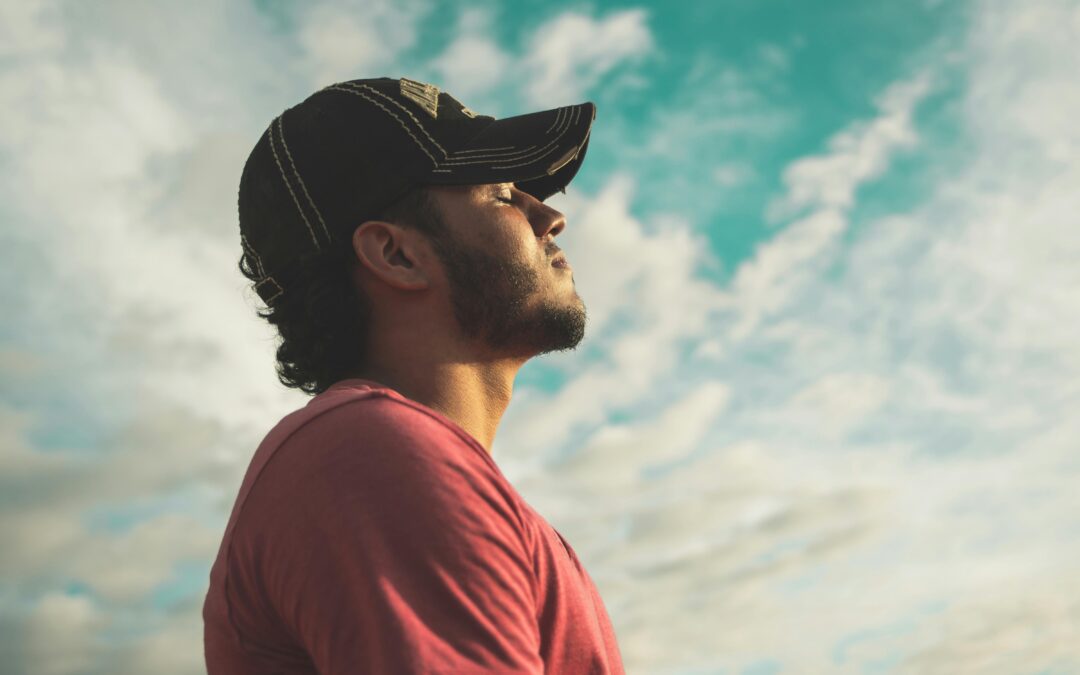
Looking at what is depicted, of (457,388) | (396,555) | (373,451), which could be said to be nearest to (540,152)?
(457,388)

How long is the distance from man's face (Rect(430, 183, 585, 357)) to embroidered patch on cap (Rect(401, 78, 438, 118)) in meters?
0.37

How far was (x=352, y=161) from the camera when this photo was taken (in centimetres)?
381

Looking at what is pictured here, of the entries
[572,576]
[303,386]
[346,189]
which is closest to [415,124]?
[346,189]

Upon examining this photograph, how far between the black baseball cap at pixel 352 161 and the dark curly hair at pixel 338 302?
5cm

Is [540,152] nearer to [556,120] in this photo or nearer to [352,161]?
[556,120]

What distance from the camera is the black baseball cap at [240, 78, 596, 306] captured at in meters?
3.82

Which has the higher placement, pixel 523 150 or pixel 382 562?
pixel 523 150

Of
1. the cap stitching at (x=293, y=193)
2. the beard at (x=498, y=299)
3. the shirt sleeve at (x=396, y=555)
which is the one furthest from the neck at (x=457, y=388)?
the shirt sleeve at (x=396, y=555)

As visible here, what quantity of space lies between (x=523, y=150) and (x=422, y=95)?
19.6 inches

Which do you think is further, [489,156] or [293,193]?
[489,156]

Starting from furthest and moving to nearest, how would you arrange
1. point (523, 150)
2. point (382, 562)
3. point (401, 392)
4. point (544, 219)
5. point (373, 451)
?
1. point (544, 219)
2. point (523, 150)
3. point (401, 392)
4. point (373, 451)
5. point (382, 562)

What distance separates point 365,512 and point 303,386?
2.07 meters

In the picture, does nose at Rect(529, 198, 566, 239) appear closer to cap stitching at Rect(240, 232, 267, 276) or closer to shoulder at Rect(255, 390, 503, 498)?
cap stitching at Rect(240, 232, 267, 276)

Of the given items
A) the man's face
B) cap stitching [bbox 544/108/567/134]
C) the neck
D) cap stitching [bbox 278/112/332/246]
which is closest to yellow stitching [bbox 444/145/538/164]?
the man's face
